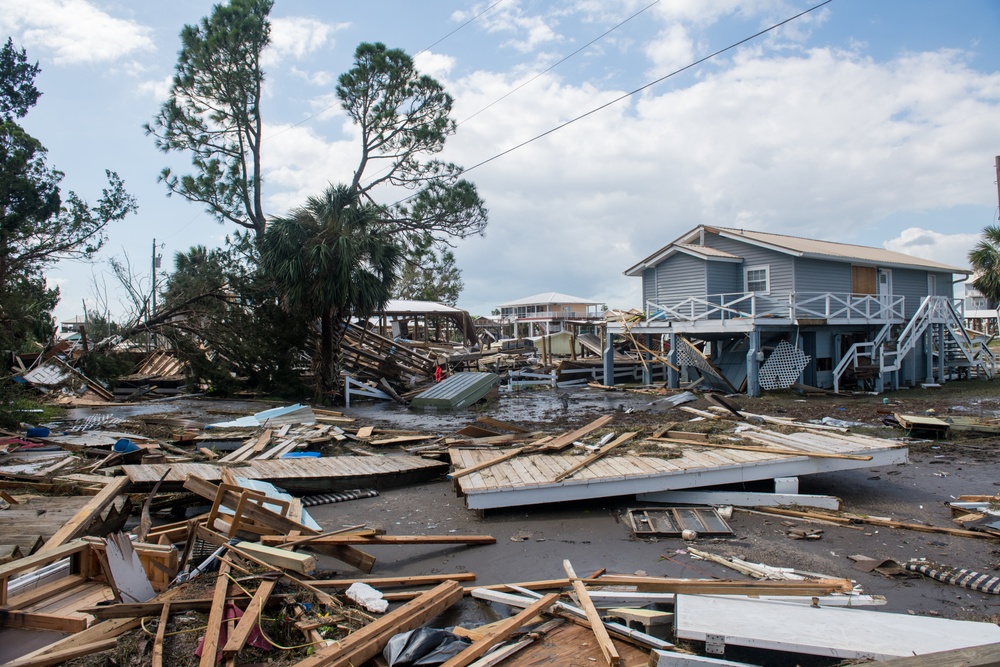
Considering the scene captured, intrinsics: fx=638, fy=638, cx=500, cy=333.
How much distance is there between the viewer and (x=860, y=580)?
5.54 metres

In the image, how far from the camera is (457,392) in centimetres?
1961

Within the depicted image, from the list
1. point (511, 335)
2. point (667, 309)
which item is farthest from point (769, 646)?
point (511, 335)

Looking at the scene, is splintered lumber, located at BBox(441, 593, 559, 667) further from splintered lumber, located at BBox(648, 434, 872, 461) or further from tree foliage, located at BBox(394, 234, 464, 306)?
tree foliage, located at BBox(394, 234, 464, 306)

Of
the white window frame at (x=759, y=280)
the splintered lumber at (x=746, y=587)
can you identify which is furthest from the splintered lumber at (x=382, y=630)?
the white window frame at (x=759, y=280)

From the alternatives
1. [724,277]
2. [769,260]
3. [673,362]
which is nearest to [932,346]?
[769,260]

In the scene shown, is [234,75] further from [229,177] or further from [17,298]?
[17,298]

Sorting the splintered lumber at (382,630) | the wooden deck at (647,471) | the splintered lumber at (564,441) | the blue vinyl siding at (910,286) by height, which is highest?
the blue vinyl siding at (910,286)

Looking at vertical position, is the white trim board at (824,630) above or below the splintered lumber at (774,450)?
below

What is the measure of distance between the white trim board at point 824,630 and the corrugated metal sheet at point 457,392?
1504 centimetres

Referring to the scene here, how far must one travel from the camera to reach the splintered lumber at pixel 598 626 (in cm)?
378

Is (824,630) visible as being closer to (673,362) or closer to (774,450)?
(774,450)

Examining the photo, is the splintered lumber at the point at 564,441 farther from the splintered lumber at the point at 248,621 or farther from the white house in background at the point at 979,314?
the white house in background at the point at 979,314

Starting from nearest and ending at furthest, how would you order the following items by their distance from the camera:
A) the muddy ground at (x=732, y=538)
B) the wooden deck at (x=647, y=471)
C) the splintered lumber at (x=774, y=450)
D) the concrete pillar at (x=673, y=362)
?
the muddy ground at (x=732, y=538) → the wooden deck at (x=647, y=471) → the splintered lumber at (x=774, y=450) → the concrete pillar at (x=673, y=362)

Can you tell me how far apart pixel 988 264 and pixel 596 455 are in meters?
32.4
